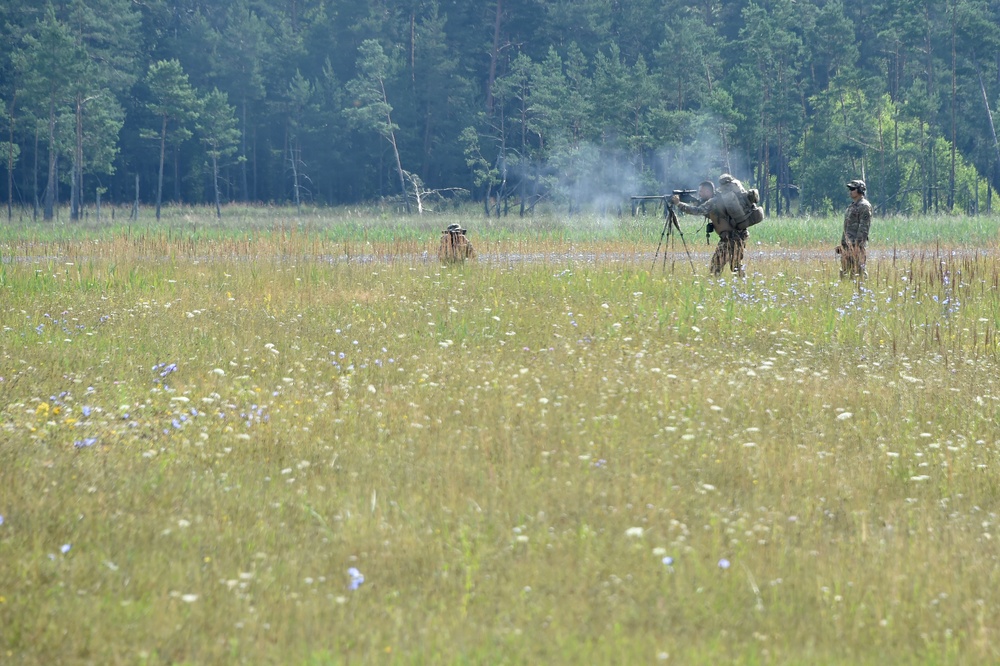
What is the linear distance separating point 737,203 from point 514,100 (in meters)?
52.0

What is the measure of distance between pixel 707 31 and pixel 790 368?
5559 centimetres

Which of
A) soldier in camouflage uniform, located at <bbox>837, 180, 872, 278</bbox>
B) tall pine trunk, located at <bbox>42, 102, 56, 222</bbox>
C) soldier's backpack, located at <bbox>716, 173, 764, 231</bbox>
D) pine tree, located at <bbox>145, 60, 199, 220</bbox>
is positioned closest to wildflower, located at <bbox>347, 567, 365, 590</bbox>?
soldier's backpack, located at <bbox>716, 173, 764, 231</bbox>

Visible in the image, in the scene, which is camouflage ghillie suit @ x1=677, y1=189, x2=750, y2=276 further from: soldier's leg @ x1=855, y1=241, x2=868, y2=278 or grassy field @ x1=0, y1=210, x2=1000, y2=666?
grassy field @ x1=0, y1=210, x2=1000, y2=666

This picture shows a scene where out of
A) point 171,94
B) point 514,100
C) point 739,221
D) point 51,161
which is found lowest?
point 739,221

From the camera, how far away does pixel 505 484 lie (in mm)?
6141

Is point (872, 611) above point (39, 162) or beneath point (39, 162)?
beneath

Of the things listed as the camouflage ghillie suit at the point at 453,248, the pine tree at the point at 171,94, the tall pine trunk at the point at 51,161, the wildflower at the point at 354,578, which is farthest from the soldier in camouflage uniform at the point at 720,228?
the pine tree at the point at 171,94

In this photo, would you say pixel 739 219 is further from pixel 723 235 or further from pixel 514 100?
pixel 514 100

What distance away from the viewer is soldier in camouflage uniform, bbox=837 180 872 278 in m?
13.9

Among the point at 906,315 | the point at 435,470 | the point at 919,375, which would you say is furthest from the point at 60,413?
the point at 906,315

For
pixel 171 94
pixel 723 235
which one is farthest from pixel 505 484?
pixel 171 94

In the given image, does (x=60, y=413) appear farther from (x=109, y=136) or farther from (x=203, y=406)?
(x=109, y=136)

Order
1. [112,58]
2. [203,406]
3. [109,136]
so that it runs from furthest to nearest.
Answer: [112,58] → [109,136] → [203,406]

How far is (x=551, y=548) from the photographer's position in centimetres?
523
